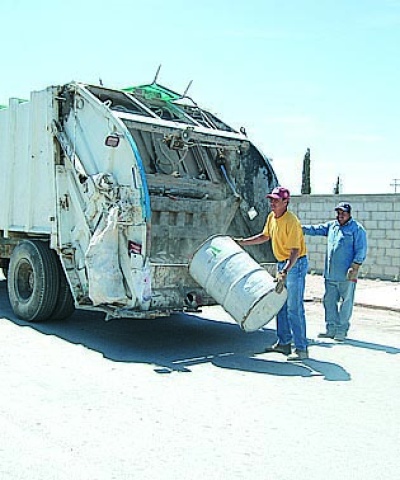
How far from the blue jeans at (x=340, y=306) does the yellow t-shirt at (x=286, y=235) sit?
1.44 metres

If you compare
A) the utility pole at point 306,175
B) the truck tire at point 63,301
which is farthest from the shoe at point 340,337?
the utility pole at point 306,175

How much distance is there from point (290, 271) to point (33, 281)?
3091 mm

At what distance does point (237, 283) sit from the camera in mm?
6676

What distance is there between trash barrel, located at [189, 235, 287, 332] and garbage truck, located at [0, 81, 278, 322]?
34 centimetres

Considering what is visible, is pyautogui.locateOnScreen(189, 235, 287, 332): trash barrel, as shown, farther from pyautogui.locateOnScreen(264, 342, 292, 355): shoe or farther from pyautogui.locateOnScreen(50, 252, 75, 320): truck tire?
pyautogui.locateOnScreen(50, 252, 75, 320): truck tire

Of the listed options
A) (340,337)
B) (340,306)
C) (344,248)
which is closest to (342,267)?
(344,248)

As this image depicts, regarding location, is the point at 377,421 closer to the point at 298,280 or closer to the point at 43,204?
the point at 298,280

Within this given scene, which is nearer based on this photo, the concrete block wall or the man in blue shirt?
the man in blue shirt

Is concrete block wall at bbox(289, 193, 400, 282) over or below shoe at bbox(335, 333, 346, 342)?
over

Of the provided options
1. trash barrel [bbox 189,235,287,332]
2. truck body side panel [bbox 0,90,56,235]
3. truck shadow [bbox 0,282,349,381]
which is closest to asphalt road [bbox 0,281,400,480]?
truck shadow [bbox 0,282,349,381]

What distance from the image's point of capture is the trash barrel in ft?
21.6

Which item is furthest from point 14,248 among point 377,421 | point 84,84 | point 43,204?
point 377,421

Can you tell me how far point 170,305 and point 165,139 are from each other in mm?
1907

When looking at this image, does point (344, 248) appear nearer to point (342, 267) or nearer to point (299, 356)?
point (342, 267)
